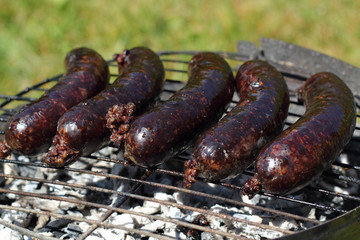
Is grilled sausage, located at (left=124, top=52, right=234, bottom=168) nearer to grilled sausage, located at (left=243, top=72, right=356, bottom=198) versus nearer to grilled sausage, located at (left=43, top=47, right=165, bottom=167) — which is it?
grilled sausage, located at (left=43, top=47, right=165, bottom=167)

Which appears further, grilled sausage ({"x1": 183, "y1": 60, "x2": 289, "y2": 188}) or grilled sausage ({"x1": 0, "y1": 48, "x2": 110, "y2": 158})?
grilled sausage ({"x1": 0, "y1": 48, "x2": 110, "y2": 158})

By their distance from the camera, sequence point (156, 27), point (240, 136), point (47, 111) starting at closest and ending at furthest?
point (240, 136) → point (47, 111) → point (156, 27)

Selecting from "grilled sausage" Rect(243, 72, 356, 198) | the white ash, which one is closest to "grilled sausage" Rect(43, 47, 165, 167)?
the white ash

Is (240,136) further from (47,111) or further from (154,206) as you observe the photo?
(47,111)

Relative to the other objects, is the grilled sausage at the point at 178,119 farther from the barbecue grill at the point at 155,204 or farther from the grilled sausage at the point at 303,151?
the grilled sausage at the point at 303,151

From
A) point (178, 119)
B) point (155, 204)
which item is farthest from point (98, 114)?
point (155, 204)

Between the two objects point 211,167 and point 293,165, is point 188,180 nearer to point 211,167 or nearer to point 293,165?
point 211,167
